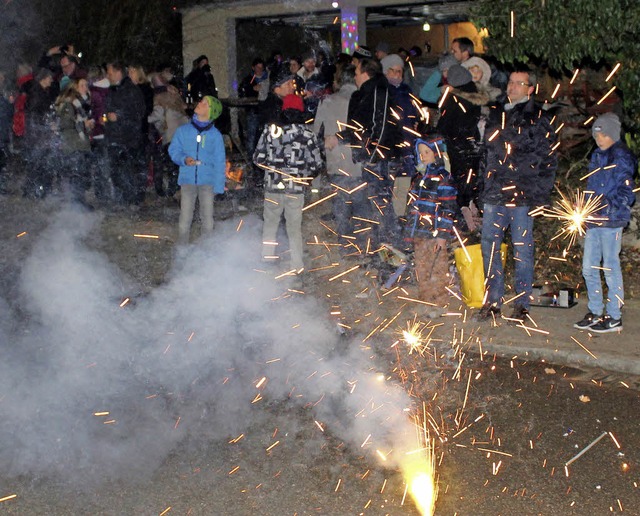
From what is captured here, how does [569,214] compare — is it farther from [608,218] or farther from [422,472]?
[422,472]

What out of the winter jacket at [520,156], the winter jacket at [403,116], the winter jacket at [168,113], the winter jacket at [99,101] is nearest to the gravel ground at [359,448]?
the winter jacket at [520,156]

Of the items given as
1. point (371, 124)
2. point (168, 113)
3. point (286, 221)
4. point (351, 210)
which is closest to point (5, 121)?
point (168, 113)

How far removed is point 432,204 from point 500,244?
69 cm

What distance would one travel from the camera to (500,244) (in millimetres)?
7348

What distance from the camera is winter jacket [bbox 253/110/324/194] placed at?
821 cm

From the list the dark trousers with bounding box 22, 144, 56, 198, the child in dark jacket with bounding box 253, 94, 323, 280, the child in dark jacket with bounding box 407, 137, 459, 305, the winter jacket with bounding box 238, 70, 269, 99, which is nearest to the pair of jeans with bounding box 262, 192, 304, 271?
the child in dark jacket with bounding box 253, 94, 323, 280

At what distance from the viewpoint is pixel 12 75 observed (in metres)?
23.4

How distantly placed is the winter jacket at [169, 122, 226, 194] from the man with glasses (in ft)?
9.88

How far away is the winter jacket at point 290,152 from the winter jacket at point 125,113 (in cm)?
303

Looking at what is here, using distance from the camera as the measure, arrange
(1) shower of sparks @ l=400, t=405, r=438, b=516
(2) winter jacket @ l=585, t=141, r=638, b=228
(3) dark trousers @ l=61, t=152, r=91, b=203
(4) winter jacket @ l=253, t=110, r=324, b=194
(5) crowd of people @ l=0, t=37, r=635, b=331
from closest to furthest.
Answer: (1) shower of sparks @ l=400, t=405, r=438, b=516, (2) winter jacket @ l=585, t=141, r=638, b=228, (5) crowd of people @ l=0, t=37, r=635, b=331, (4) winter jacket @ l=253, t=110, r=324, b=194, (3) dark trousers @ l=61, t=152, r=91, b=203

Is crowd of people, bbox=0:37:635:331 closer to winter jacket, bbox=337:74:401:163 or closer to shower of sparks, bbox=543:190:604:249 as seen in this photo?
winter jacket, bbox=337:74:401:163

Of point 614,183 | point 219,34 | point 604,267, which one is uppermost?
point 219,34

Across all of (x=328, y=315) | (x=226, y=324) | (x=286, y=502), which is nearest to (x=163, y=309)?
(x=226, y=324)

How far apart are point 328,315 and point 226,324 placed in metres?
0.95
